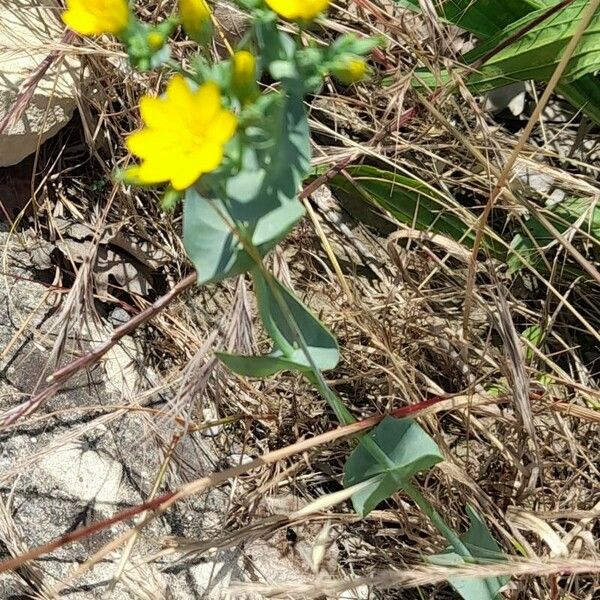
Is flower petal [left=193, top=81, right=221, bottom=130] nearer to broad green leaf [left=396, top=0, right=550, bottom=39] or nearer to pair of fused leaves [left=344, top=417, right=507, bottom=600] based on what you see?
pair of fused leaves [left=344, top=417, right=507, bottom=600]

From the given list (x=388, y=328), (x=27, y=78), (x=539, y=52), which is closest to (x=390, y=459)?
(x=388, y=328)

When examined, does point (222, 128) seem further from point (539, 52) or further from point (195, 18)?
point (539, 52)

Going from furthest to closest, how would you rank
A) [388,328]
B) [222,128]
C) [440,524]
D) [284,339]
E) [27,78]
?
[27,78]
[388,328]
[440,524]
[284,339]
[222,128]

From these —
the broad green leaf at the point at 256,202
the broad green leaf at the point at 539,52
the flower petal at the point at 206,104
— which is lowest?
the broad green leaf at the point at 539,52

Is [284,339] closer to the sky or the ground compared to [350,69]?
closer to the ground

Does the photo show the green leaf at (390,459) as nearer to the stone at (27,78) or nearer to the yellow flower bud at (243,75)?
the yellow flower bud at (243,75)

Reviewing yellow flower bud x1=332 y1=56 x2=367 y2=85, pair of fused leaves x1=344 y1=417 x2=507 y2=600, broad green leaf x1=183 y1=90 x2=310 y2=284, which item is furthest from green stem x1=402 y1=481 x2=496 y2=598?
yellow flower bud x1=332 y1=56 x2=367 y2=85

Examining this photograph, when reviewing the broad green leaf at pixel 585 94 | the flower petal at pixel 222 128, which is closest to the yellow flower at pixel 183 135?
the flower petal at pixel 222 128
